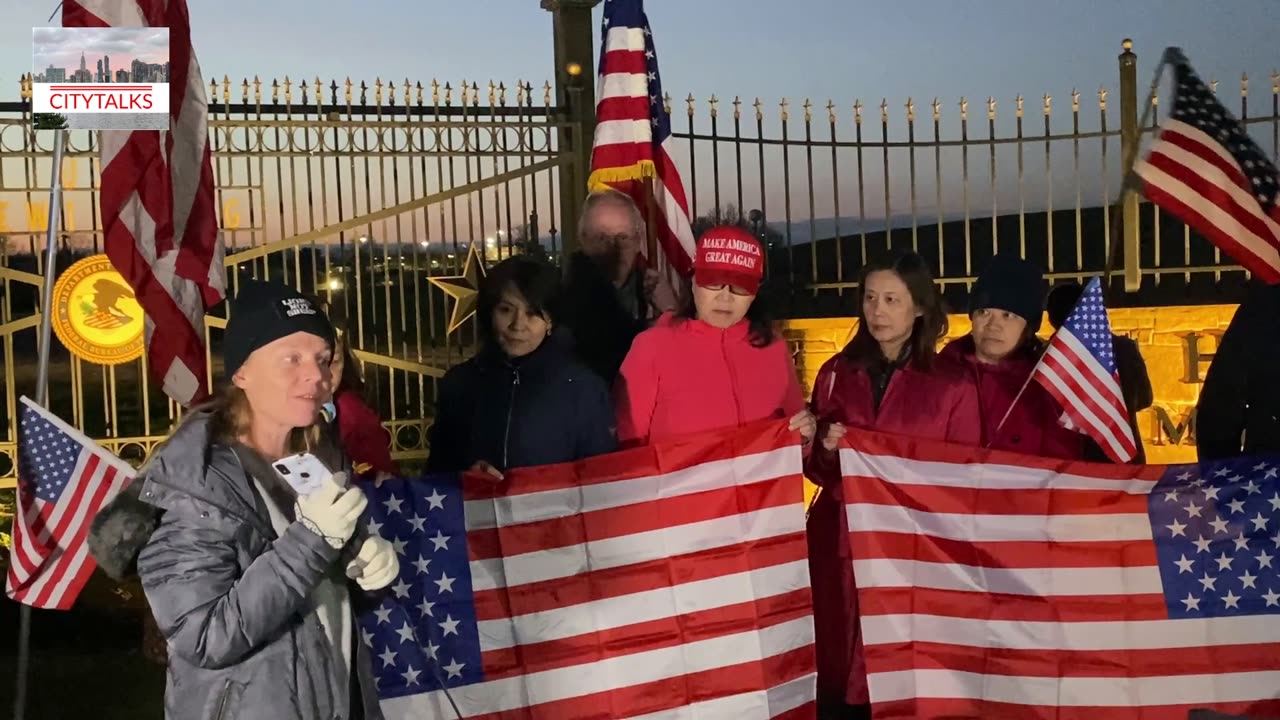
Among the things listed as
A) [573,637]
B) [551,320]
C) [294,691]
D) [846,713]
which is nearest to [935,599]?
[846,713]

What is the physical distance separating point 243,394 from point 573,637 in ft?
5.84

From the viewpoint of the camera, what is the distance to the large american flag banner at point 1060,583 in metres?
4.12

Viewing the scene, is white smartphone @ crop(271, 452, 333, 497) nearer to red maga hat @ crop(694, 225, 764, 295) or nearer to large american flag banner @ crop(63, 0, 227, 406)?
red maga hat @ crop(694, 225, 764, 295)

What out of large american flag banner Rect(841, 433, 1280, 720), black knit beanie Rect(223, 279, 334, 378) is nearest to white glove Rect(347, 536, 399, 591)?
black knit beanie Rect(223, 279, 334, 378)

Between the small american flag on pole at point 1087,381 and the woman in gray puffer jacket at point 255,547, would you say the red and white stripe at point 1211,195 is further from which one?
the woman in gray puffer jacket at point 255,547

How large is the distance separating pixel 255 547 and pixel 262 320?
19.7 inches

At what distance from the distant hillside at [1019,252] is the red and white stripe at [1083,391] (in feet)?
17.4

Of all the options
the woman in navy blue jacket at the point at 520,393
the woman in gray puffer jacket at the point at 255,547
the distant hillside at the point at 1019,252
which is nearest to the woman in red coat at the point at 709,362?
the woman in navy blue jacket at the point at 520,393

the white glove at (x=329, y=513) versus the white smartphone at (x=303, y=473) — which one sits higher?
the white smartphone at (x=303, y=473)

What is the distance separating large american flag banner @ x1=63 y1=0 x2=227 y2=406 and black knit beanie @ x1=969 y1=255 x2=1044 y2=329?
314 centimetres

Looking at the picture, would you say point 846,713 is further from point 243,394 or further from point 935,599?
point 243,394

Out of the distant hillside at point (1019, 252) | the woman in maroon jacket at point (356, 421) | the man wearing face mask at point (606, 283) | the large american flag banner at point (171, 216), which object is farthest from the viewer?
the distant hillside at point (1019, 252)

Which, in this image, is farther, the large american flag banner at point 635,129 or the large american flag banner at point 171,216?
the large american flag banner at point 635,129

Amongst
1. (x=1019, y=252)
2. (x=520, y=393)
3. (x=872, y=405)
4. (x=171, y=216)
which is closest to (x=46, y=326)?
(x=171, y=216)
